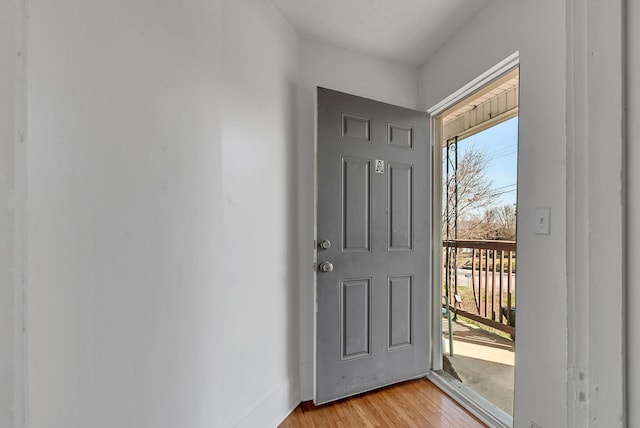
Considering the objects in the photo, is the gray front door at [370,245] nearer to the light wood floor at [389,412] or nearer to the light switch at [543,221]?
the light wood floor at [389,412]

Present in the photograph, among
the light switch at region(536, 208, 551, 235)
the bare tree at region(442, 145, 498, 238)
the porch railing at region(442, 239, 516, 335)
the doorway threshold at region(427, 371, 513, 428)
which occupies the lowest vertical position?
the doorway threshold at region(427, 371, 513, 428)

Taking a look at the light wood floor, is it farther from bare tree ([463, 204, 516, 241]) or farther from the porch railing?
bare tree ([463, 204, 516, 241])

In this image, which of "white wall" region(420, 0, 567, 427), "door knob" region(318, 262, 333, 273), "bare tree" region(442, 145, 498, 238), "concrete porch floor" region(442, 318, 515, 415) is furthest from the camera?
"bare tree" region(442, 145, 498, 238)

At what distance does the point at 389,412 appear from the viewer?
1.71 metres

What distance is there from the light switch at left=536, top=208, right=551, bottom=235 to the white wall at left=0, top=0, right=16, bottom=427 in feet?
5.55

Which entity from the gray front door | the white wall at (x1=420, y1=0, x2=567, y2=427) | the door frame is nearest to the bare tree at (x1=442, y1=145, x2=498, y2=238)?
the door frame

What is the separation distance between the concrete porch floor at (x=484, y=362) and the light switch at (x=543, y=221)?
3.95 feet

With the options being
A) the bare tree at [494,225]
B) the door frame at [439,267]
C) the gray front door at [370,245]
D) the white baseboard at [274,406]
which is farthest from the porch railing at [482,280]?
the white baseboard at [274,406]

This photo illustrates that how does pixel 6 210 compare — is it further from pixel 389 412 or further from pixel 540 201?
pixel 389 412

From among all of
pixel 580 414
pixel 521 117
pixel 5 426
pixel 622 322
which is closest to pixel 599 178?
pixel 622 322

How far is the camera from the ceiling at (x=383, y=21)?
62.6 inches

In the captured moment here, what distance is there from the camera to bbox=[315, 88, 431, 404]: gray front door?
179 centimetres

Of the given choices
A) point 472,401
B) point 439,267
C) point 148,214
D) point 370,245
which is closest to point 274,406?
point 370,245

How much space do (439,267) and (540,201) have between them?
98cm
